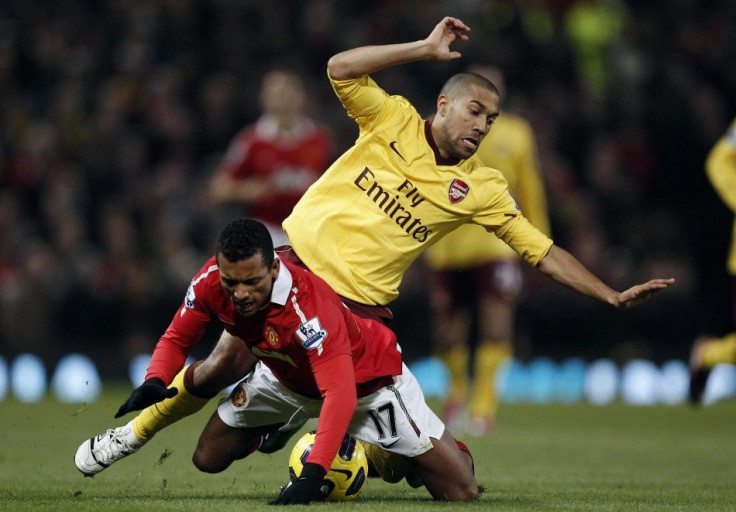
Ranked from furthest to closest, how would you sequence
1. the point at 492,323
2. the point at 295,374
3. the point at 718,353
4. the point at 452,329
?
the point at 452,329 < the point at 492,323 < the point at 718,353 < the point at 295,374

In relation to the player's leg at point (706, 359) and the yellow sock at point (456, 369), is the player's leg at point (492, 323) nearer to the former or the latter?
the yellow sock at point (456, 369)

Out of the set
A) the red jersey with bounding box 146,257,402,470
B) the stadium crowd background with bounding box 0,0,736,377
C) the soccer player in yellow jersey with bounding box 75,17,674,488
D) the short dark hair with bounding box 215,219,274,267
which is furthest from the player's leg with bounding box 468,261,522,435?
the short dark hair with bounding box 215,219,274,267

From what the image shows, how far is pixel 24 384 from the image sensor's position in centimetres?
1401

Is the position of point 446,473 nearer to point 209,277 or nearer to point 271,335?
point 271,335

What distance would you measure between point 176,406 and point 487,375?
15.0ft

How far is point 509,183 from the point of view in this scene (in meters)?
10.6

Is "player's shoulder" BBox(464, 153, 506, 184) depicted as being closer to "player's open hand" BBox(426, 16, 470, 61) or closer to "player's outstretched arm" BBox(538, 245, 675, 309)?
"player's outstretched arm" BBox(538, 245, 675, 309)

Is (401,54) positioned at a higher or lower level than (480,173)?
higher

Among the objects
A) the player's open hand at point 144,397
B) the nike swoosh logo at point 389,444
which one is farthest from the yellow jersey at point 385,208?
the player's open hand at point 144,397

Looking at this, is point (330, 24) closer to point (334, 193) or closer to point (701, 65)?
point (701, 65)

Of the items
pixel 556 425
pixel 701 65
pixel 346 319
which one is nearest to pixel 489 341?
pixel 556 425

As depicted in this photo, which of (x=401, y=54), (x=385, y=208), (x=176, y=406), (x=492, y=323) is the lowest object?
(x=492, y=323)

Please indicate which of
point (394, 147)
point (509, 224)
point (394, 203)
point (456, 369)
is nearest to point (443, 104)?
point (394, 147)

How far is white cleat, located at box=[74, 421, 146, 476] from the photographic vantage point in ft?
20.4
